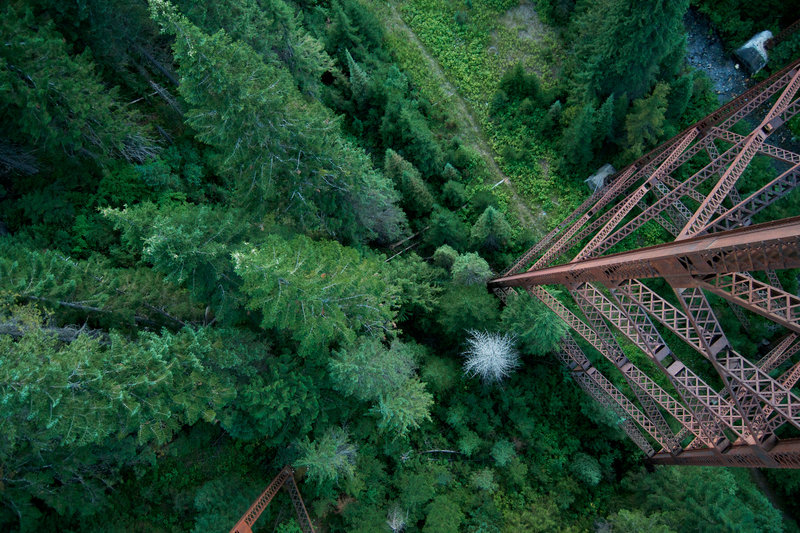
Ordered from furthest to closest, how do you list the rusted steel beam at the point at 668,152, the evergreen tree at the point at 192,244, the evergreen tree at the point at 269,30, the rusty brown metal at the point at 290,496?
the rusted steel beam at the point at 668,152 → the rusty brown metal at the point at 290,496 → the evergreen tree at the point at 269,30 → the evergreen tree at the point at 192,244

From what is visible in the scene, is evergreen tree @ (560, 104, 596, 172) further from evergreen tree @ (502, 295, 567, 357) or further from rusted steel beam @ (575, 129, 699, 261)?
evergreen tree @ (502, 295, 567, 357)

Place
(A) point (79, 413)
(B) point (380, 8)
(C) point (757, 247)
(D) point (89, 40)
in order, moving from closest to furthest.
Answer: (C) point (757, 247)
(A) point (79, 413)
(D) point (89, 40)
(B) point (380, 8)

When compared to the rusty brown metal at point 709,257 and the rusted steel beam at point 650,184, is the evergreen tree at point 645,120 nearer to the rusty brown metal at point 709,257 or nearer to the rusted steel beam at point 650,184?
the rusted steel beam at point 650,184

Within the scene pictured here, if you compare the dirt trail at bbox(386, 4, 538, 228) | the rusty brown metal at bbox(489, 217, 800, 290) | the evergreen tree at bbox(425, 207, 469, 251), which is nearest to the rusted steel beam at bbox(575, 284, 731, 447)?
the rusty brown metal at bbox(489, 217, 800, 290)

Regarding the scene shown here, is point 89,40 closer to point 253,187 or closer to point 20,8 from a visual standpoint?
point 20,8

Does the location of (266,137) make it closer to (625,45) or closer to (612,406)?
(625,45)

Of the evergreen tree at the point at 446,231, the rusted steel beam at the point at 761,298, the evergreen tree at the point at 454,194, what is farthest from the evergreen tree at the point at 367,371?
the evergreen tree at the point at 454,194

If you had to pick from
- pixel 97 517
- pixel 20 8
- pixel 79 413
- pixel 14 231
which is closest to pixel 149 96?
pixel 20 8
